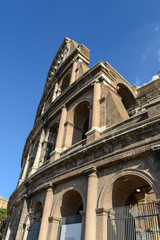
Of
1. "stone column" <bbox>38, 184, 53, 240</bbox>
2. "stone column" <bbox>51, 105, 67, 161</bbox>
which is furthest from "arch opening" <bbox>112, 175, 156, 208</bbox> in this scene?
→ "stone column" <bbox>51, 105, 67, 161</bbox>

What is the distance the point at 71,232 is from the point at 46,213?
72.5 inches

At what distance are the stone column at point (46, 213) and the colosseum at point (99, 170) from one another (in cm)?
2

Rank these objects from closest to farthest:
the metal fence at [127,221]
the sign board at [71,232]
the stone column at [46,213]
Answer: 1. the metal fence at [127,221]
2. the sign board at [71,232]
3. the stone column at [46,213]

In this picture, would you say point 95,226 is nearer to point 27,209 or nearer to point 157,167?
point 157,167

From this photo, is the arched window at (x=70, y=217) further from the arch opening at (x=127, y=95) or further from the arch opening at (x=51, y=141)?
the arch opening at (x=127, y=95)

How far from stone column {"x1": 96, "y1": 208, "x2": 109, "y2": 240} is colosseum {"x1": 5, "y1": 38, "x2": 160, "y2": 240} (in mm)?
27

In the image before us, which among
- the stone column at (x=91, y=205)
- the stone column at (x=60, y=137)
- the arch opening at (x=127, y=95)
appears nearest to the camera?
the stone column at (x=91, y=205)

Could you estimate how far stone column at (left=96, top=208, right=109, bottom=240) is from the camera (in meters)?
6.34

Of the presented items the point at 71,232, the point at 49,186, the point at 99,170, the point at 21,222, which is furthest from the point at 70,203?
Result: the point at 21,222

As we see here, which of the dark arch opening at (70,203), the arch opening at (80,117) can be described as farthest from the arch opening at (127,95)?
the dark arch opening at (70,203)

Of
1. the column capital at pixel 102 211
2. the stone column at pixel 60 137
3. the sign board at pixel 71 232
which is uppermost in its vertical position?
the stone column at pixel 60 137

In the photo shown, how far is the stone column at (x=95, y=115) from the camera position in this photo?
28.5ft

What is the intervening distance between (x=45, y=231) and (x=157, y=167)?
5489mm

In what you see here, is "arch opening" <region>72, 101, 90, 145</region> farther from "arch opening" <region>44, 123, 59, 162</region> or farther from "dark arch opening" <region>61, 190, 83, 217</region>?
"dark arch opening" <region>61, 190, 83, 217</region>
